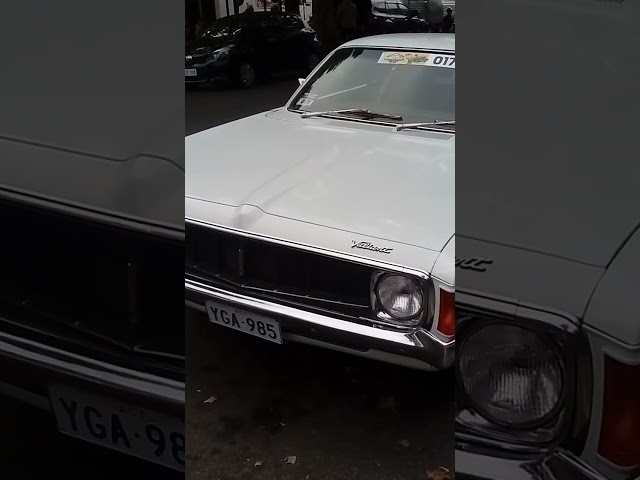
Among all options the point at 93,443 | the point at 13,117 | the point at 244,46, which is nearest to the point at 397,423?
the point at 93,443

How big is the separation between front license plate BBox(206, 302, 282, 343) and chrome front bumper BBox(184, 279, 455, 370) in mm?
14

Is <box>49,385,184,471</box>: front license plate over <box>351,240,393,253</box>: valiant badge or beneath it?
beneath

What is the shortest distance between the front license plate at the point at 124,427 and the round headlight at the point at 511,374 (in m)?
0.45

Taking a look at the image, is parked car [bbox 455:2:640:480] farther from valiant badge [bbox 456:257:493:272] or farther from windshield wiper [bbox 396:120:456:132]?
windshield wiper [bbox 396:120:456:132]

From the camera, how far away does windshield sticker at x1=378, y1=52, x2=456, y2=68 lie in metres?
0.96

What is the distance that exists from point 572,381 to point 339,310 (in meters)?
0.83

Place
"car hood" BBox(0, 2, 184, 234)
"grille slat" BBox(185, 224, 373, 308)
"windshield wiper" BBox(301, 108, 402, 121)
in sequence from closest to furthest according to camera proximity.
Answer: "car hood" BBox(0, 2, 184, 234), "windshield wiper" BBox(301, 108, 402, 121), "grille slat" BBox(185, 224, 373, 308)

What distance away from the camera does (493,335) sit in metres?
0.85

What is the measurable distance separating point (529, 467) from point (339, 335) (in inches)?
22.1

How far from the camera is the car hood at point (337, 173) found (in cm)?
100

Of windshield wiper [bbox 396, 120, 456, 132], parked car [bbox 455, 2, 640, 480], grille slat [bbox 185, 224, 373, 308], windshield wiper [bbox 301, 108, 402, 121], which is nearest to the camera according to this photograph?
parked car [bbox 455, 2, 640, 480]

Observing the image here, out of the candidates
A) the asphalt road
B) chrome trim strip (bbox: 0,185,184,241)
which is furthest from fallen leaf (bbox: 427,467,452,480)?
chrome trim strip (bbox: 0,185,184,241)

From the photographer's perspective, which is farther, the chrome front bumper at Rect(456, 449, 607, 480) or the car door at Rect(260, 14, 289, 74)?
the car door at Rect(260, 14, 289, 74)

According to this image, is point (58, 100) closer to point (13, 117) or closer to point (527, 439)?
point (13, 117)
